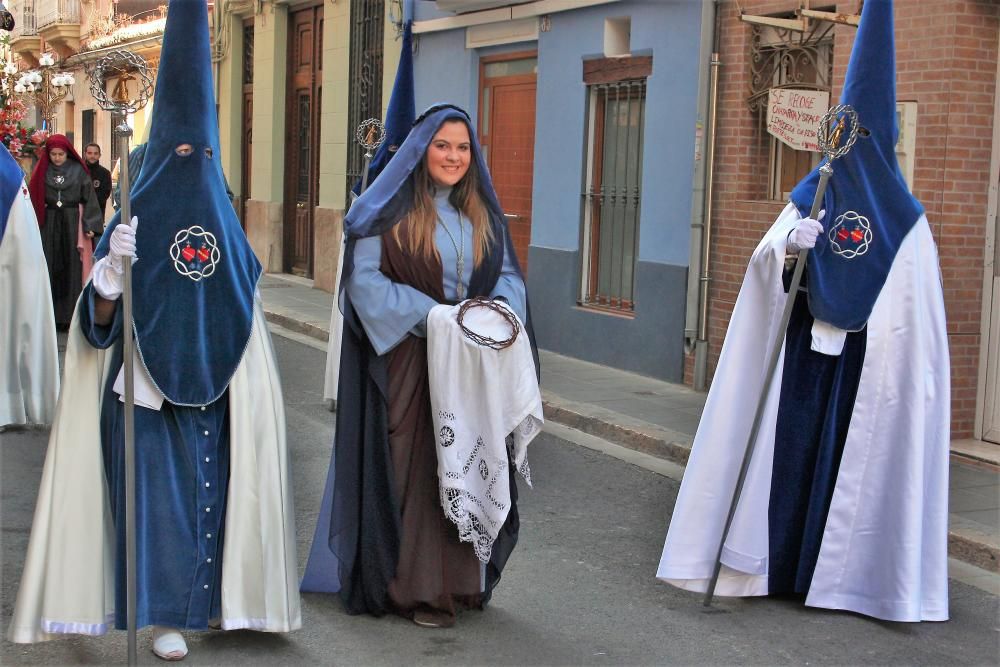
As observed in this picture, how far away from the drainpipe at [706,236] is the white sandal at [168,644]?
6673 mm

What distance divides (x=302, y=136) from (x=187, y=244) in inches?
626

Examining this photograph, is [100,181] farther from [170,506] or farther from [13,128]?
[170,506]

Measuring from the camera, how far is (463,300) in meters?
5.16

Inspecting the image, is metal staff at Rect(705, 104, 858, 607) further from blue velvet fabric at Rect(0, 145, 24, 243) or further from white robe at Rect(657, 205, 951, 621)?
blue velvet fabric at Rect(0, 145, 24, 243)

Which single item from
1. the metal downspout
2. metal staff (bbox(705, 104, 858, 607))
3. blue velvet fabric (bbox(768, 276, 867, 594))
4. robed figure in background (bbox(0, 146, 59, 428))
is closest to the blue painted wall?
the metal downspout

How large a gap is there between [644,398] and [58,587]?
6.47 meters

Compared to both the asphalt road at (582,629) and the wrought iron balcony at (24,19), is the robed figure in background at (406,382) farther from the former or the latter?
the wrought iron balcony at (24,19)

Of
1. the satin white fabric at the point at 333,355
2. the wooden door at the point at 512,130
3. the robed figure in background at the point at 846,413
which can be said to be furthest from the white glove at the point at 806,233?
the wooden door at the point at 512,130

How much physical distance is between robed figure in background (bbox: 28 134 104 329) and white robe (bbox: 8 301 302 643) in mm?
9430

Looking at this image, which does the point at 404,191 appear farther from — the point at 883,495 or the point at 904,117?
the point at 904,117

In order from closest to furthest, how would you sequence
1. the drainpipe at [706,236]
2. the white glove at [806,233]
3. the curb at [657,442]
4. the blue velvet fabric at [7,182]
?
the white glove at [806,233] < the curb at [657,442] < the blue velvet fabric at [7,182] < the drainpipe at [706,236]

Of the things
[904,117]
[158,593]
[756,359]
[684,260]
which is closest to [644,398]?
[684,260]

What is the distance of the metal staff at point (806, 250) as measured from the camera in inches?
206

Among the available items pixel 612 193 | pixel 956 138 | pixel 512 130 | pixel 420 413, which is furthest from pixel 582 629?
pixel 512 130
